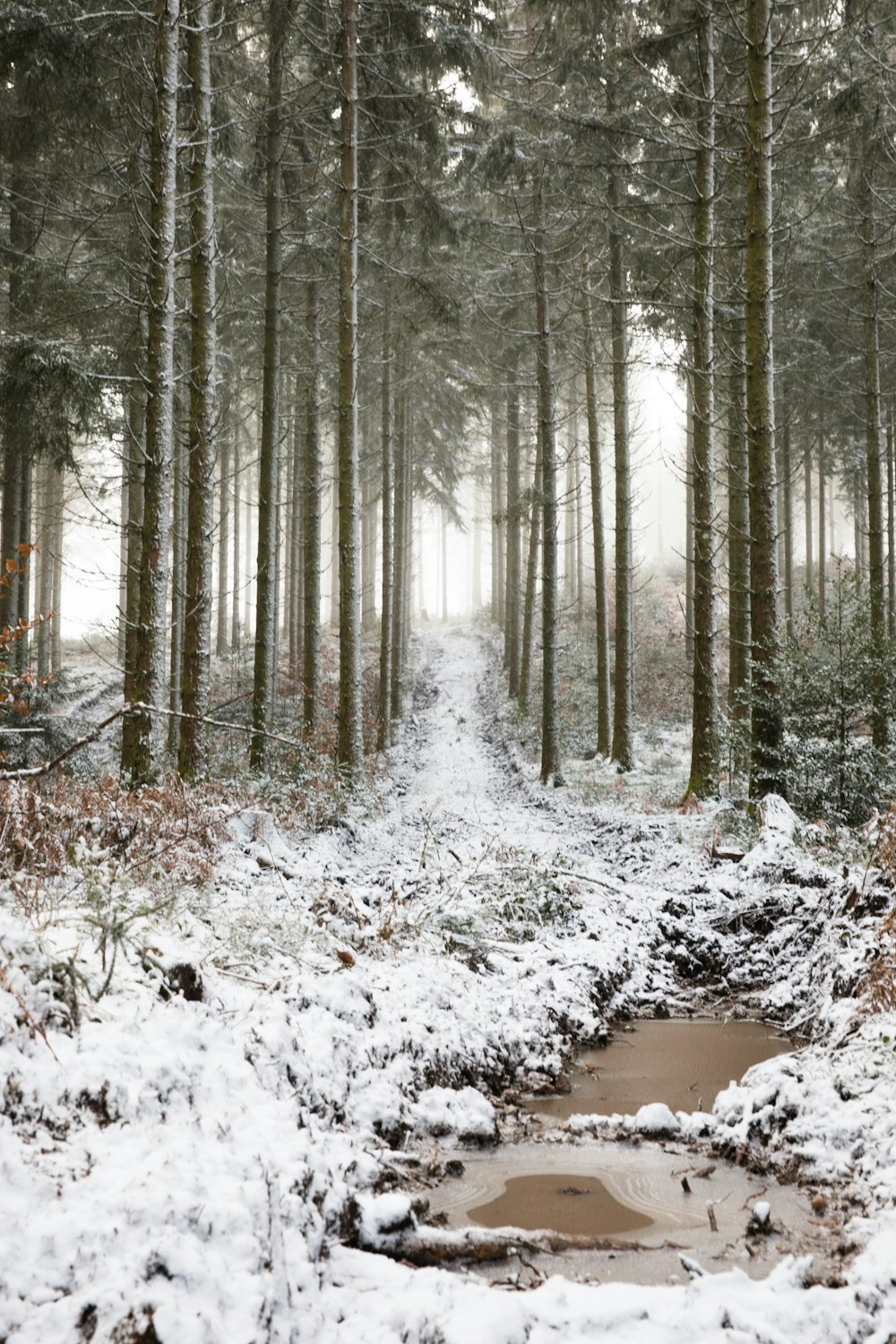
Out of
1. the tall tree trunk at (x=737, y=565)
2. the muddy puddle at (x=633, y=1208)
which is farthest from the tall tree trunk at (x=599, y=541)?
the muddy puddle at (x=633, y=1208)

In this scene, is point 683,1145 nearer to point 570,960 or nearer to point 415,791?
point 570,960

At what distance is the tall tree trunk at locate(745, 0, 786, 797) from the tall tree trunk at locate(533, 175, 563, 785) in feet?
20.3

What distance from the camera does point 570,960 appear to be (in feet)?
18.8

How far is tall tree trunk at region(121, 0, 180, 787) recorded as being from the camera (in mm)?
8523

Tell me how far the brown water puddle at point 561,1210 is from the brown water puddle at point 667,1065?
687 mm

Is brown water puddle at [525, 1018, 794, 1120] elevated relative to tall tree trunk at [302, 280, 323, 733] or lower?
lower

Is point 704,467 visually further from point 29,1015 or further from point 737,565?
point 29,1015

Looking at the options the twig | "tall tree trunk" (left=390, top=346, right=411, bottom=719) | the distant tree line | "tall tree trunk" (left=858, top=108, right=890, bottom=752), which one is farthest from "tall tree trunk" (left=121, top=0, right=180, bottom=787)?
"tall tree trunk" (left=390, top=346, right=411, bottom=719)

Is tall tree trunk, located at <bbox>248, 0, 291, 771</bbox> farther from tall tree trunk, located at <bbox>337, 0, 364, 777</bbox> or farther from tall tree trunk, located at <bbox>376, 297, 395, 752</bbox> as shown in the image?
tall tree trunk, located at <bbox>376, 297, 395, 752</bbox>

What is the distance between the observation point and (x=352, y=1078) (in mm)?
3697

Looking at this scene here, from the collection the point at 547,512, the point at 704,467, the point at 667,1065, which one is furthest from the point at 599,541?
the point at 667,1065

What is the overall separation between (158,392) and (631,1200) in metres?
8.44

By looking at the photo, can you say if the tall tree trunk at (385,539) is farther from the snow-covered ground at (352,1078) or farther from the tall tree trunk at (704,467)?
the snow-covered ground at (352,1078)

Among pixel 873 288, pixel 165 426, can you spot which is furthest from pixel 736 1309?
pixel 873 288
